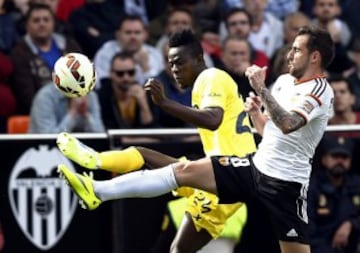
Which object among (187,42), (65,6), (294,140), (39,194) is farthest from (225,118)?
(65,6)

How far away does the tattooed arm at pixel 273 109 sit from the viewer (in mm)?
10492

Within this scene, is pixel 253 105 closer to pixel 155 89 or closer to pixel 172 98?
pixel 155 89

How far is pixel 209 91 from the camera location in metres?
11.4

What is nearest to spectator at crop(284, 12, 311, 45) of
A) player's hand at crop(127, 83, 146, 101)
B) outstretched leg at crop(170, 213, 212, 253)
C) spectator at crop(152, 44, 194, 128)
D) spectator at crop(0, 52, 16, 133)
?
spectator at crop(152, 44, 194, 128)

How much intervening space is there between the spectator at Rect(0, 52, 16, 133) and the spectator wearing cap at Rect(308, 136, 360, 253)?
10.6ft

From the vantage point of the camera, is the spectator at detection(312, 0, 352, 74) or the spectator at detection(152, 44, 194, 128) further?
the spectator at detection(312, 0, 352, 74)

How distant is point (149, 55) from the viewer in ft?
52.8

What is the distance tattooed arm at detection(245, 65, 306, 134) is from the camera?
34.4ft

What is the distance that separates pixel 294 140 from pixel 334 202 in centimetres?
320

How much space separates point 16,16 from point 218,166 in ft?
17.8

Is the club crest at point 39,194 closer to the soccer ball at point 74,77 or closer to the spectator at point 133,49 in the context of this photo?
the spectator at point 133,49

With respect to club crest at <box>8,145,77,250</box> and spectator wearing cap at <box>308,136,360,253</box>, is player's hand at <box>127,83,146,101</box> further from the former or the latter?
spectator wearing cap at <box>308,136,360,253</box>

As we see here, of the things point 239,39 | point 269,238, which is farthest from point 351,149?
point 239,39

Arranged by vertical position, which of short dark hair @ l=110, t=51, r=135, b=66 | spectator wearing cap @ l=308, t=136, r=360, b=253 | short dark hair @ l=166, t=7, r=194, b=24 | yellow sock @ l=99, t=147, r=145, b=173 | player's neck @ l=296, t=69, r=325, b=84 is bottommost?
spectator wearing cap @ l=308, t=136, r=360, b=253
